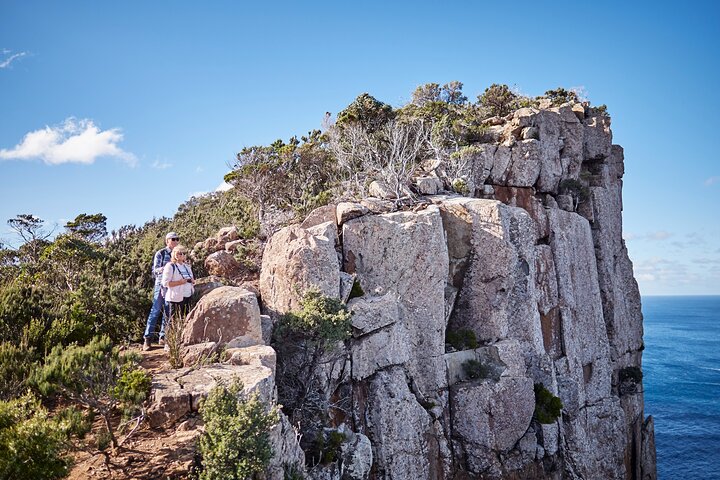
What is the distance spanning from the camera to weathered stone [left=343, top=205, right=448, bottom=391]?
16438mm

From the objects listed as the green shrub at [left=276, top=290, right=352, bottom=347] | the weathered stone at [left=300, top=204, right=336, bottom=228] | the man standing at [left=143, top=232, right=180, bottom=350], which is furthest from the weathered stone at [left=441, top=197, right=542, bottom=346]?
the man standing at [left=143, top=232, right=180, bottom=350]

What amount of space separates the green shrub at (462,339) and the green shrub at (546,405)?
14.1 feet

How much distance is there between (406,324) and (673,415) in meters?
54.9

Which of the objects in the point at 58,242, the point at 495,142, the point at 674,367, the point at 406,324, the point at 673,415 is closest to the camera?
the point at 406,324

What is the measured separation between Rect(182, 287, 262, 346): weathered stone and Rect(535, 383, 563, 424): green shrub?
1432 cm

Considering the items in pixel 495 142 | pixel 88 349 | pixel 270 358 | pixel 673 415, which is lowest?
pixel 673 415

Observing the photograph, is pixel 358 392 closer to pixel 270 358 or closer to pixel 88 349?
pixel 270 358

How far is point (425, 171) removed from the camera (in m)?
23.3

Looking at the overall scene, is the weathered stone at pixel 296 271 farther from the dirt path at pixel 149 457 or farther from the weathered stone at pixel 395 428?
the dirt path at pixel 149 457

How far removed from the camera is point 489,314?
1920cm

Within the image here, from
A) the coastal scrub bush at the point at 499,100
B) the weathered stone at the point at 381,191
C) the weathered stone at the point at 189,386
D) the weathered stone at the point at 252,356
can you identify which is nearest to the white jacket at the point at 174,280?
the weathered stone at the point at 252,356

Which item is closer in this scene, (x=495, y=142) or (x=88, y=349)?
(x=88, y=349)

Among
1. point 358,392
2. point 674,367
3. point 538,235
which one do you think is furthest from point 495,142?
point 674,367

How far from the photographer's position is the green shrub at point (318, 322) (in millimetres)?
12016
